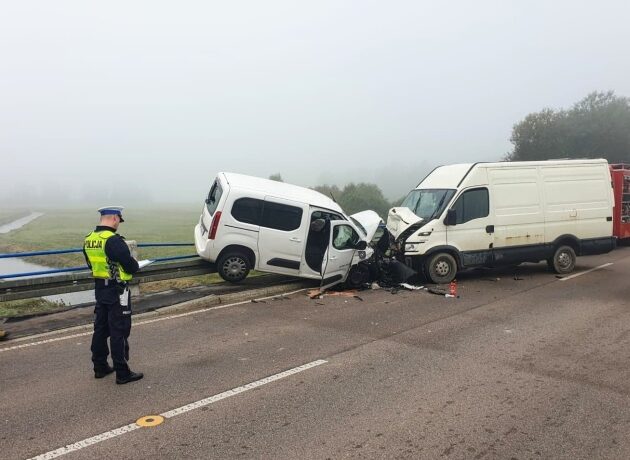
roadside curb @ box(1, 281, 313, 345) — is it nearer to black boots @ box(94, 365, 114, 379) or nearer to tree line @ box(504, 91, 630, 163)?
black boots @ box(94, 365, 114, 379)

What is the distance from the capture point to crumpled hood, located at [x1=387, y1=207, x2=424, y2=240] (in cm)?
1069

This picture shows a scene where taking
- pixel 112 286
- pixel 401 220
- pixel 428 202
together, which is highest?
pixel 428 202

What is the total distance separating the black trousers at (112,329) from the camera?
5039mm

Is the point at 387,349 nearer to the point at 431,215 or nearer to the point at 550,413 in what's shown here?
the point at 550,413

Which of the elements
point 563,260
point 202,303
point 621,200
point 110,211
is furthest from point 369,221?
point 621,200

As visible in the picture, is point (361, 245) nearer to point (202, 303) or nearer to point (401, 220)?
point (401, 220)

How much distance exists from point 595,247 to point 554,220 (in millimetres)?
1317

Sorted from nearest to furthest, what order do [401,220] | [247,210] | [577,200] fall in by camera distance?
[247,210] → [401,220] → [577,200]

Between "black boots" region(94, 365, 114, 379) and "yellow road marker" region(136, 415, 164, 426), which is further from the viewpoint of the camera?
"black boots" region(94, 365, 114, 379)

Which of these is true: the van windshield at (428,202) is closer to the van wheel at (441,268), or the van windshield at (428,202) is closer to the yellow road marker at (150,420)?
the van wheel at (441,268)

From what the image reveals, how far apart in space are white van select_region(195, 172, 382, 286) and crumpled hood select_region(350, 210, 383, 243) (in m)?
0.27

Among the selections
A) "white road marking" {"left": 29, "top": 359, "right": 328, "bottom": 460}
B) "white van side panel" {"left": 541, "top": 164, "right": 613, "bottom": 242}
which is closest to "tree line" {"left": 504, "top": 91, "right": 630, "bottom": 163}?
"white van side panel" {"left": 541, "top": 164, "right": 613, "bottom": 242}

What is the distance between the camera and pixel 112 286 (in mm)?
5086

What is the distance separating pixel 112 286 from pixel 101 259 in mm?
296
